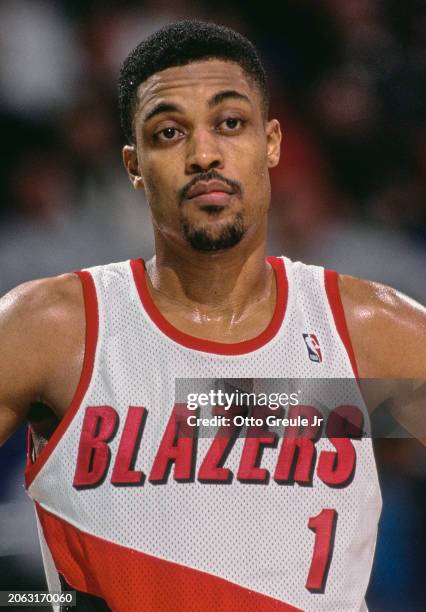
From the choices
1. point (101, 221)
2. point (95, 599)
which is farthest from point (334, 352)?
point (101, 221)

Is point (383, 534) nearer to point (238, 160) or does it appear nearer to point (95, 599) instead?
point (95, 599)

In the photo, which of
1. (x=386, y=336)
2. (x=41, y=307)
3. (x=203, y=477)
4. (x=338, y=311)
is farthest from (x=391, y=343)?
(x=41, y=307)

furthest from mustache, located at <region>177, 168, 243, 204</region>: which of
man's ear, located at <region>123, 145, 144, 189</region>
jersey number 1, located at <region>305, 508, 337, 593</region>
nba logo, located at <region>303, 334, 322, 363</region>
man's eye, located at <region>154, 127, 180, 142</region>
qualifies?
jersey number 1, located at <region>305, 508, 337, 593</region>

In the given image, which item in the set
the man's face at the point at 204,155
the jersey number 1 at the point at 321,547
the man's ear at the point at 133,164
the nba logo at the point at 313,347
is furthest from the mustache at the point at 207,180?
the jersey number 1 at the point at 321,547

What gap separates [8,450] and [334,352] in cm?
126

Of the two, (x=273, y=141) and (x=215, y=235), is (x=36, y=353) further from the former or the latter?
(x=273, y=141)

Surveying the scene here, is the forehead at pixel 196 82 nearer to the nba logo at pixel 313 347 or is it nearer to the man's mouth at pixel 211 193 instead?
the man's mouth at pixel 211 193

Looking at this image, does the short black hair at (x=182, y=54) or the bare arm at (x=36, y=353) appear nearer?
the bare arm at (x=36, y=353)

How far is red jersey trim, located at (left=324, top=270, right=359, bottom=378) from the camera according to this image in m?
1.80

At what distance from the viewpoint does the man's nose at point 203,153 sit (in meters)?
1.64

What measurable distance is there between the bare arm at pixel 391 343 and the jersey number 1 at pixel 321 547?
0.31 m

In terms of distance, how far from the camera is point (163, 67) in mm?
1783

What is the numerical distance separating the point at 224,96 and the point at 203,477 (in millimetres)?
785

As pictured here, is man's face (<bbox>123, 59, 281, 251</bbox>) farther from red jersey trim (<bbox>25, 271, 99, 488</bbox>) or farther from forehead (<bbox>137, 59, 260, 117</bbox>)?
red jersey trim (<bbox>25, 271, 99, 488</bbox>)
